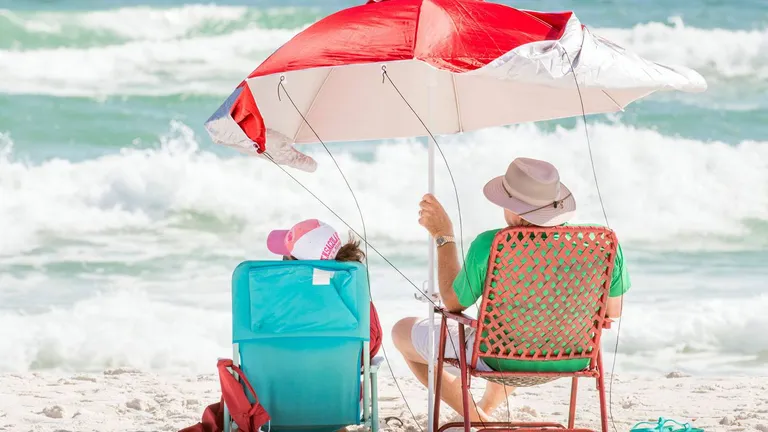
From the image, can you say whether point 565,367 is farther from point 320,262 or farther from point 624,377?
point 624,377

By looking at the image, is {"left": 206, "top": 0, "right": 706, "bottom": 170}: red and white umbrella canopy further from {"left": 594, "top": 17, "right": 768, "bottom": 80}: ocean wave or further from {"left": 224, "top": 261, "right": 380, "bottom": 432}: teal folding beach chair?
{"left": 594, "top": 17, "right": 768, "bottom": 80}: ocean wave

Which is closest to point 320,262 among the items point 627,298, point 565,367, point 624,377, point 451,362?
point 451,362

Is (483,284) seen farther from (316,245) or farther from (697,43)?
(697,43)

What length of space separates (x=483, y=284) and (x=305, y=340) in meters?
0.82

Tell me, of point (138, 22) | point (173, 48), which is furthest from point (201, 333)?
point (138, 22)

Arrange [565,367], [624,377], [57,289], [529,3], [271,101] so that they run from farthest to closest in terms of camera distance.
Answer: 1. [529,3]
2. [57,289]
3. [624,377]
4. [271,101]
5. [565,367]

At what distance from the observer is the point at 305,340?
3844 millimetres

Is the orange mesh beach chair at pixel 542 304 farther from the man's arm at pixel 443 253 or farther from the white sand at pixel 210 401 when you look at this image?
the white sand at pixel 210 401

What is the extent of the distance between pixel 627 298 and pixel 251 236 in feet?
18.1

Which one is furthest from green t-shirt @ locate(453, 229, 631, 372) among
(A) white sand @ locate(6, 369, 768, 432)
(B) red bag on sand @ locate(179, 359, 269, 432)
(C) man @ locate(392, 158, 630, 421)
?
(A) white sand @ locate(6, 369, 768, 432)

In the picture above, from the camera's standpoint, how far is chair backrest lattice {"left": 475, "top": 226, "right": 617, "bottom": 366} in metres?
3.35

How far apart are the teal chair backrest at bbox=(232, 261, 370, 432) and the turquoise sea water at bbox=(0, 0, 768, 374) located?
26.3 feet

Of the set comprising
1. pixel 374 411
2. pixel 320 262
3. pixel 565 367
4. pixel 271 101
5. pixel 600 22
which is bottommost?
pixel 374 411

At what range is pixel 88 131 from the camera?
15.0m
